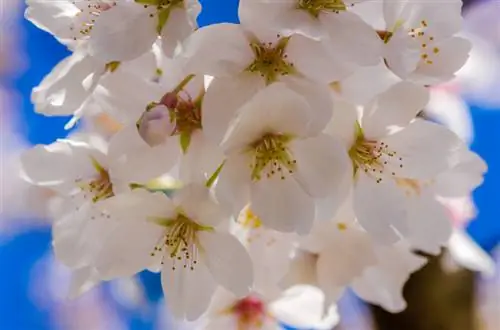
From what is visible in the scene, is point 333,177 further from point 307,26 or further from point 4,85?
point 4,85

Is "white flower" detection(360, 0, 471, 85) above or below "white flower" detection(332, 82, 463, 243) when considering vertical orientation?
above

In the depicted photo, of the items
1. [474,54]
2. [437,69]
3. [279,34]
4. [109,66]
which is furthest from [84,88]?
[474,54]

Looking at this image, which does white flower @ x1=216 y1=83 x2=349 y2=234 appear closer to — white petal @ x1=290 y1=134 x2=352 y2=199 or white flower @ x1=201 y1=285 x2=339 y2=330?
white petal @ x1=290 y1=134 x2=352 y2=199

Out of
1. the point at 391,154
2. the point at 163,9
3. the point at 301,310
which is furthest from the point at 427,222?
the point at 163,9

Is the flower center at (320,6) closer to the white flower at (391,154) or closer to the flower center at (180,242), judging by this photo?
the white flower at (391,154)

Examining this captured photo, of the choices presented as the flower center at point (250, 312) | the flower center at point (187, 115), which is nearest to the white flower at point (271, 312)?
the flower center at point (250, 312)

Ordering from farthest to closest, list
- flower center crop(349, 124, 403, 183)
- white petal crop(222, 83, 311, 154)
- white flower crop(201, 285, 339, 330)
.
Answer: white flower crop(201, 285, 339, 330), flower center crop(349, 124, 403, 183), white petal crop(222, 83, 311, 154)

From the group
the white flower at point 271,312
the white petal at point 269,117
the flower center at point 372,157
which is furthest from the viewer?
the white flower at point 271,312

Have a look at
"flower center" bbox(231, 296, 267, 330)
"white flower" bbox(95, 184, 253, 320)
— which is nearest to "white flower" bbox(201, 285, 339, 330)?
"flower center" bbox(231, 296, 267, 330)

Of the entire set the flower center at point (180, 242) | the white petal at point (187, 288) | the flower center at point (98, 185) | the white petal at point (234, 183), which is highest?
the white petal at point (234, 183)
